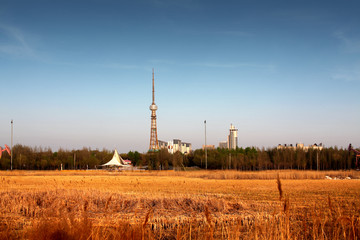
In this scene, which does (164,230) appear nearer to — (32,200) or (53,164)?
(32,200)

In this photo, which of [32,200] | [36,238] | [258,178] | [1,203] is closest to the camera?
[36,238]

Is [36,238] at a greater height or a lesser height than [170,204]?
greater

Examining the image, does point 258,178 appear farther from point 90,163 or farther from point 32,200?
point 90,163

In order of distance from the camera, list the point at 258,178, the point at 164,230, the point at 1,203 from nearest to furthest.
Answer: the point at 164,230
the point at 1,203
the point at 258,178

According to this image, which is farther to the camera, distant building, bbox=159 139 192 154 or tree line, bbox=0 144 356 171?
distant building, bbox=159 139 192 154

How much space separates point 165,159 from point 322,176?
42.0 metres

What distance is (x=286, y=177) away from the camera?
39094 millimetres

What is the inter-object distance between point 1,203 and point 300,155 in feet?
224

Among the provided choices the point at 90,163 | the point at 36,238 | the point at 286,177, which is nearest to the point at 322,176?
the point at 286,177

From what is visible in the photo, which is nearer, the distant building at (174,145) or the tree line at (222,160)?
the tree line at (222,160)

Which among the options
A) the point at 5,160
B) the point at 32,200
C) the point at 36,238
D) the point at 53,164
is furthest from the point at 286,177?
the point at 5,160

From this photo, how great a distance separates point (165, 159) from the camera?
7631 cm

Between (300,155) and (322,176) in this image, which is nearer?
(322,176)

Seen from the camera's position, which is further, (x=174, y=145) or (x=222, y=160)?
(x=174, y=145)
